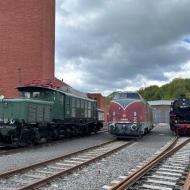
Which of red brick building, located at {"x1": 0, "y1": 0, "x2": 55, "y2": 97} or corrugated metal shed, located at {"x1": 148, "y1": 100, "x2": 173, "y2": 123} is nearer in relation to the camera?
red brick building, located at {"x1": 0, "y1": 0, "x2": 55, "y2": 97}

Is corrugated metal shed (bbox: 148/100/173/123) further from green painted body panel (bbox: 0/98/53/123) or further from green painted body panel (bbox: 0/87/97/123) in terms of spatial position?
green painted body panel (bbox: 0/98/53/123)

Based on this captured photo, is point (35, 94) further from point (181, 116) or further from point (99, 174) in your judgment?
point (181, 116)

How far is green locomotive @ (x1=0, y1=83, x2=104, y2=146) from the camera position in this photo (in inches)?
671

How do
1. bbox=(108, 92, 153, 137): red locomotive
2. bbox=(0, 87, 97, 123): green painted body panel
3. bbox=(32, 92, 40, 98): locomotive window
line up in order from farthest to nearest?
bbox=(108, 92, 153, 137): red locomotive < bbox=(32, 92, 40, 98): locomotive window < bbox=(0, 87, 97, 123): green painted body panel

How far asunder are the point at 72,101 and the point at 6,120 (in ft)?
22.2

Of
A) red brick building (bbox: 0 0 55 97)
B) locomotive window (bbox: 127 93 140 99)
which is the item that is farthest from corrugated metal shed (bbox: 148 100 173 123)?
locomotive window (bbox: 127 93 140 99)

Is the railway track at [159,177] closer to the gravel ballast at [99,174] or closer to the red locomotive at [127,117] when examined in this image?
the gravel ballast at [99,174]

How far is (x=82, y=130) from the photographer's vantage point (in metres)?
26.4

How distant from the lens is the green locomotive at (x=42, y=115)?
17.0 metres

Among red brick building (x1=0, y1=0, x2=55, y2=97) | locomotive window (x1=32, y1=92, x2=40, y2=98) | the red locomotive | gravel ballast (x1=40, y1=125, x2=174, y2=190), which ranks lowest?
gravel ballast (x1=40, y1=125, x2=174, y2=190)

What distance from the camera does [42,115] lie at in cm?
1894

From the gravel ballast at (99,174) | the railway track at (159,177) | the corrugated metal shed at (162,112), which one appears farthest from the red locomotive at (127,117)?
the corrugated metal shed at (162,112)

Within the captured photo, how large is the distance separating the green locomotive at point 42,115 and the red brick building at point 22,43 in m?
12.2

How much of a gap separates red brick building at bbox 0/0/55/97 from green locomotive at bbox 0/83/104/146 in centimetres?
1217
